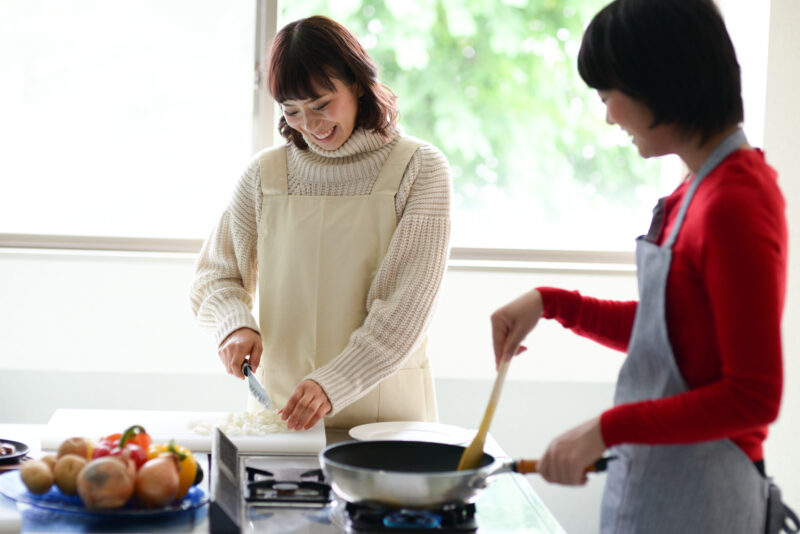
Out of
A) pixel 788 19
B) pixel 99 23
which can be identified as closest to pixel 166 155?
pixel 99 23

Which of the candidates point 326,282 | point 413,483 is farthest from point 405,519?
point 326,282

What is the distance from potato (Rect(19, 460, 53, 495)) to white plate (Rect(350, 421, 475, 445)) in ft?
1.89

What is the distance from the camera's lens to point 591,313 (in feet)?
4.37

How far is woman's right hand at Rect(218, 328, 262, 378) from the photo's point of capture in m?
1.79

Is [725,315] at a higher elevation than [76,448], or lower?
higher

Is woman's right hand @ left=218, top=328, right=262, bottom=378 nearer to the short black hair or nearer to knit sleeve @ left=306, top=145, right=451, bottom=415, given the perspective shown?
knit sleeve @ left=306, top=145, right=451, bottom=415

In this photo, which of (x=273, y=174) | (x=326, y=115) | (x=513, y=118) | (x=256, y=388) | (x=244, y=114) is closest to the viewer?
(x=256, y=388)

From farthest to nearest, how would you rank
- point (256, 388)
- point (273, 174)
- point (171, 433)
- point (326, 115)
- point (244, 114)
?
point (244, 114), point (273, 174), point (326, 115), point (256, 388), point (171, 433)

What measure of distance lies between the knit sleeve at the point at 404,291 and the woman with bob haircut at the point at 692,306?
61 centimetres

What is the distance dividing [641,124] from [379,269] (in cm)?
80

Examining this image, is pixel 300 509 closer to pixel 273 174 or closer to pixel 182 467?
pixel 182 467

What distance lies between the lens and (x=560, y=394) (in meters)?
3.31

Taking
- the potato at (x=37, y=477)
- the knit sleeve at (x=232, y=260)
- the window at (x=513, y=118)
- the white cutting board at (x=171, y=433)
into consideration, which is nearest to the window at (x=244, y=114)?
the window at (x=513, y=118)

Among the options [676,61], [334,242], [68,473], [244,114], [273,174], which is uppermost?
[676,61]
